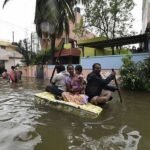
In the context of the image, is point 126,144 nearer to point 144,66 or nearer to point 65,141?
point 65,141

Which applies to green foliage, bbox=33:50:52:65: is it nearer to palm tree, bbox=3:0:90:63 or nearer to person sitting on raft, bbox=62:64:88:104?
palm tree, bbox=3:0:90:63

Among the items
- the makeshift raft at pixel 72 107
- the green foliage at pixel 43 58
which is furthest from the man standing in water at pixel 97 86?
the green foliage at pixel 43 58

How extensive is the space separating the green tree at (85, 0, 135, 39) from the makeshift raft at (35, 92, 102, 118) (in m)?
19.9

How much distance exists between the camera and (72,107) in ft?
29.9

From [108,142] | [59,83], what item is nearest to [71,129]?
[108,142]

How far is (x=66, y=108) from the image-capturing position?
9359 mm

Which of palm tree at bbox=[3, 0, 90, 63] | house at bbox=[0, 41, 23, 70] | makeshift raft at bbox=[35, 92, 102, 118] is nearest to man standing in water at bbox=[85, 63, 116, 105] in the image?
makeshift raft at bbox=[35, 92, 102, 118]

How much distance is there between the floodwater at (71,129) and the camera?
6.09 meters

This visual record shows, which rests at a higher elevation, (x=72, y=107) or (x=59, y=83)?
(x=59, y=83)

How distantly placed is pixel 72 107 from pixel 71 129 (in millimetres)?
1592

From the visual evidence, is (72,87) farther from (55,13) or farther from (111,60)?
(55,13)

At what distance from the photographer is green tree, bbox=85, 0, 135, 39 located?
28.8 metres

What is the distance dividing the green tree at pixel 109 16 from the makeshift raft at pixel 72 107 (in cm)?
1991

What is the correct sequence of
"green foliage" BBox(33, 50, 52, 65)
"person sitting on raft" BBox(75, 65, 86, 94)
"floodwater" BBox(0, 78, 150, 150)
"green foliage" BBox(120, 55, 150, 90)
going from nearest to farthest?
"floodwater" BBox(0, 78, 150, 150), "person sitting on raft" BBox(75, 65, 86, 94), "green foliage" BBox(120, 55, 150, 90), "green foliage" BBox(33, 50, 52, 65)
